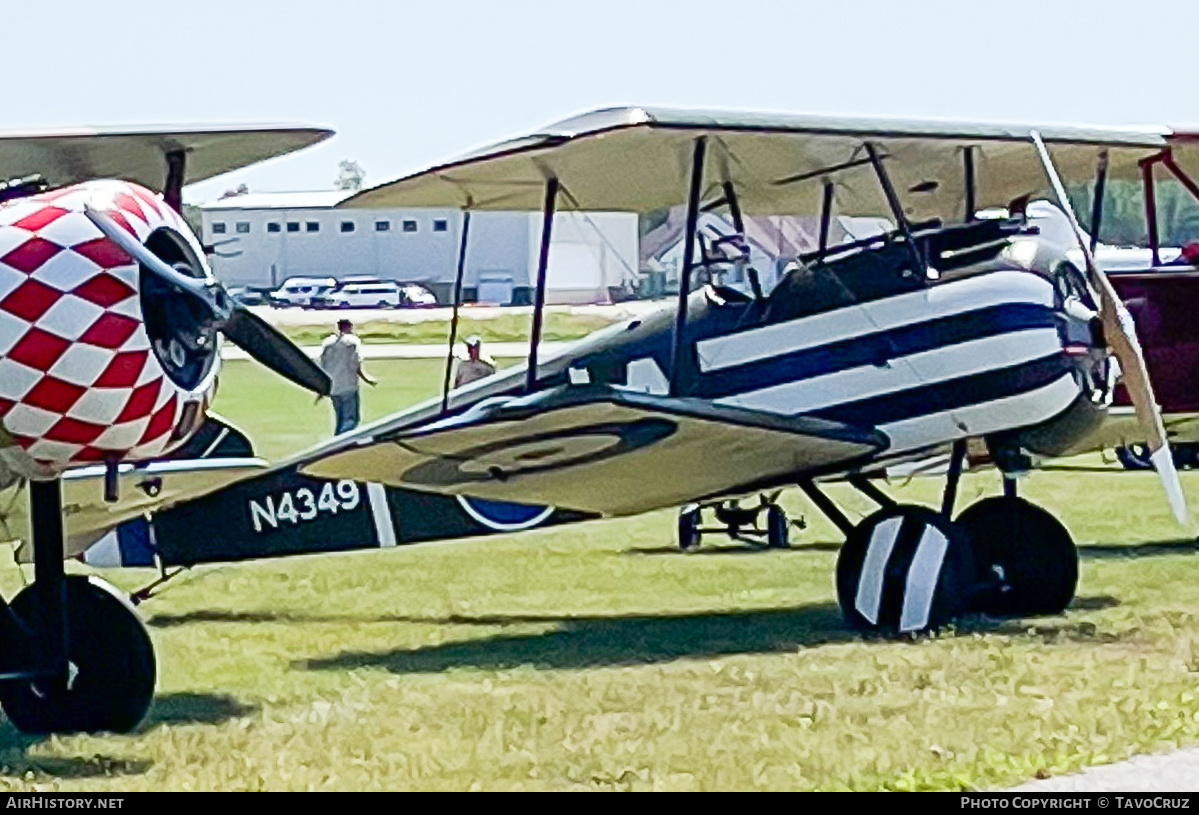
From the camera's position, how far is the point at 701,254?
38.4 feet

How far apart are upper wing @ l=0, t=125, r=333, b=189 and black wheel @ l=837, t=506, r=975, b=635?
3.33m

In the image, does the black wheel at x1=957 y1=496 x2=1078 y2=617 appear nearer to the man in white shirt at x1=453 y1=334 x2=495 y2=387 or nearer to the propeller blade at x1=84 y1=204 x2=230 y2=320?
the propeller blade at x1=84 y1=204 x2=230 y2=320

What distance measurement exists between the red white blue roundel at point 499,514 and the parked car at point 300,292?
64.4 metres

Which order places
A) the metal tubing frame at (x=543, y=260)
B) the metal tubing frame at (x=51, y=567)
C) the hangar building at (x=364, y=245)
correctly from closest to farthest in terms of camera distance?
Result: the metal tubing frame at (x=51, y=567)
the metal tubing frame at (x=543, y=260)
the hangar building at (x=364, y=245)

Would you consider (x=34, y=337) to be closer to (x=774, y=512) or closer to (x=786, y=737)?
(x=786, y=737)

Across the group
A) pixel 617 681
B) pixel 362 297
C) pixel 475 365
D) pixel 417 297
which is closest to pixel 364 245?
pixel 417 297

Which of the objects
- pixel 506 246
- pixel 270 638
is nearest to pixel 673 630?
pixel 270 638

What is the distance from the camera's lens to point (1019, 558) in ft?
37.9

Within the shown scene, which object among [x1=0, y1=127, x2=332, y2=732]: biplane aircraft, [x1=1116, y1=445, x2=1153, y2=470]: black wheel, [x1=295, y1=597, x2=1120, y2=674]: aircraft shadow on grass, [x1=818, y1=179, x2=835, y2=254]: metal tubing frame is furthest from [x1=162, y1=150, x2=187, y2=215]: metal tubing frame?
[x1=1116, y1=445, x2=1153, y2=470]: black wheel

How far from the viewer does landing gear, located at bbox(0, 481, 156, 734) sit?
8.23 metres

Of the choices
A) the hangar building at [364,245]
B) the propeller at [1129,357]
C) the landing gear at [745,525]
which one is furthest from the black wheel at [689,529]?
the hangar building at [364,245]

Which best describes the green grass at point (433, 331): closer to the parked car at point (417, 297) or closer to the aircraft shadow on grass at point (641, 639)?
the parked car at point (417, 297)

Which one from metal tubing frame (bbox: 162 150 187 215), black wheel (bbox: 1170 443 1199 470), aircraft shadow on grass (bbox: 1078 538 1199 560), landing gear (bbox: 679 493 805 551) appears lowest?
black wheel (bbox: 1170 443 1199 470)

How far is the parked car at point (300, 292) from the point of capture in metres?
78.1
